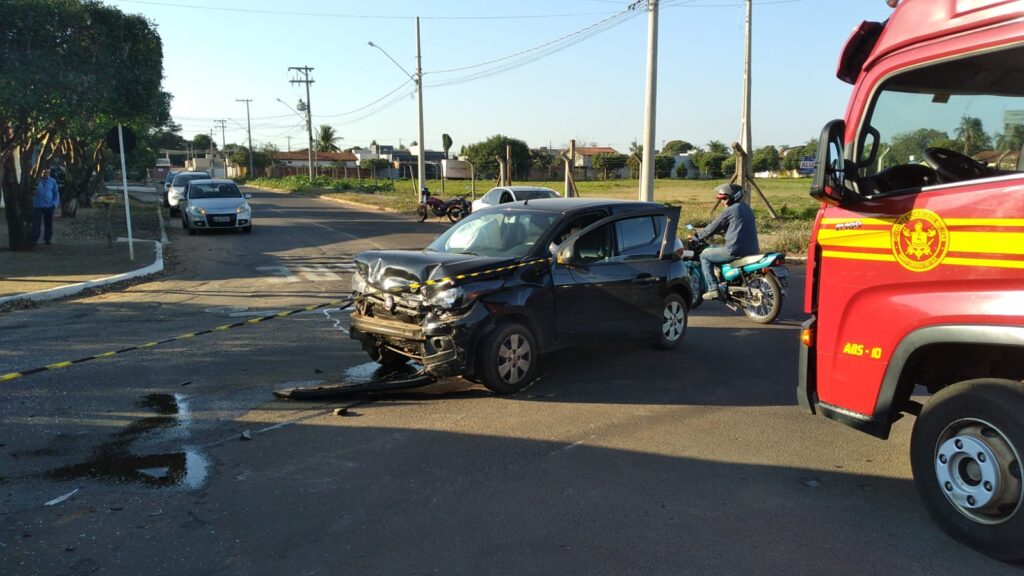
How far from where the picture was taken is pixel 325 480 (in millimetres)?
4613

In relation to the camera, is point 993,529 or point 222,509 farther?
point 222,509

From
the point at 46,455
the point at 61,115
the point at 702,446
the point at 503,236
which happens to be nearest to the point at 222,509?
the point at 46,455

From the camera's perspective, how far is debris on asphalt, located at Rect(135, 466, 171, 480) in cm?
467

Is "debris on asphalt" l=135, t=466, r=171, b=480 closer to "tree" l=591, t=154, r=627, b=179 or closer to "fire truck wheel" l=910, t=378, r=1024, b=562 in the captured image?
"fire truck wheel" l=910, t=378, r=1024, b=562

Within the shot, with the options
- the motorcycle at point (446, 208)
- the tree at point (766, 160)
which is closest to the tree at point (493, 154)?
the tree at point (766, 160)

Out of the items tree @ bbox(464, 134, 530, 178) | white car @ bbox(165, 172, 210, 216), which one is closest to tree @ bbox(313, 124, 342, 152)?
tree @ bbox(464, 134, 530, 178)

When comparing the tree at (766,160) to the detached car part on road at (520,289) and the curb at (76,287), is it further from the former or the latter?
the detached car part on road at (520,289)

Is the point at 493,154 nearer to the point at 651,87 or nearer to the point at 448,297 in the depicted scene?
the point at 651,87

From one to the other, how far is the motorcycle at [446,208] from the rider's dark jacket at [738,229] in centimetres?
1843

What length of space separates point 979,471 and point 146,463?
4957mm

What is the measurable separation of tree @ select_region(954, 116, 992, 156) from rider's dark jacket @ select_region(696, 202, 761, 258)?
5592 mm

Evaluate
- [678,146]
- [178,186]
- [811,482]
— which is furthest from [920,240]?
[678,146]

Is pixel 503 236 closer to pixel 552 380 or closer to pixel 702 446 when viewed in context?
pixel 552 380

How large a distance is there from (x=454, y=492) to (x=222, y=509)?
1.34 m
